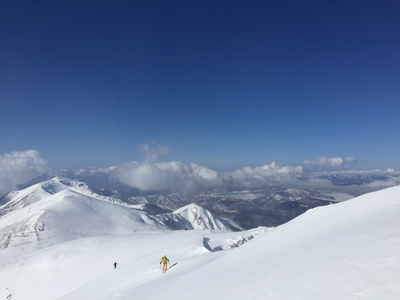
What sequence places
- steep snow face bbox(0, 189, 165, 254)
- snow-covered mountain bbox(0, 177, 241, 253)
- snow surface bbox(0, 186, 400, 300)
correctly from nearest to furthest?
snow surface bbox(0, 186, 400, 300) → steep snow face bbox(0, 189, 165, 254) → snow-covered mountain bbox(0, 177, 241, 253)

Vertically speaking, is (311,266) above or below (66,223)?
above

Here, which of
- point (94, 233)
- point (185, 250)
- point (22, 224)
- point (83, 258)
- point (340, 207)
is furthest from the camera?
point (22, 224)

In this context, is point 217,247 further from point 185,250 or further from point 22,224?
point 22,224

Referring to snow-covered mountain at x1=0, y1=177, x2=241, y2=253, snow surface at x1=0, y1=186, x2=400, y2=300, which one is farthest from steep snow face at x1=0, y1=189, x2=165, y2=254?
snow surface at x1=0, y1=186, x2=400, y2=300

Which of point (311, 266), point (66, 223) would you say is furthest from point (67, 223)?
point (311, 266)

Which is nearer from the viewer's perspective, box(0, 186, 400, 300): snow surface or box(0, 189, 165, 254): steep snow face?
box(0, 186, 400, 300): snow surface

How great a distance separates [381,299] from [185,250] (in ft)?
76.3

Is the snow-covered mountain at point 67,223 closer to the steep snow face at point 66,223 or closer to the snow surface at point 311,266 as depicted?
the steep snow face at point 66,223

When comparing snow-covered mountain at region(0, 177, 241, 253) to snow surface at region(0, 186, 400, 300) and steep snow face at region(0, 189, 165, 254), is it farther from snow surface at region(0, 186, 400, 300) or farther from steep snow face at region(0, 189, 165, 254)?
snow surface at region(0, 186, 400, 300)

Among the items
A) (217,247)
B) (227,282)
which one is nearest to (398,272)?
(227,282)

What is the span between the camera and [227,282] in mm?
10305

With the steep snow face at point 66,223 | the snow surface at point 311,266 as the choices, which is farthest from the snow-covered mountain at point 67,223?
the snow surface at point 311,266

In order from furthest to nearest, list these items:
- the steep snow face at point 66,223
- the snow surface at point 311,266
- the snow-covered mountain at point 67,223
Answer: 1. the snow-covered mountain at point 67,223
2. the steep snow face at point 66,223
3. the snow surface at point 311,266

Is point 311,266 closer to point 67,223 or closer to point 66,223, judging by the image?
point 67,223
